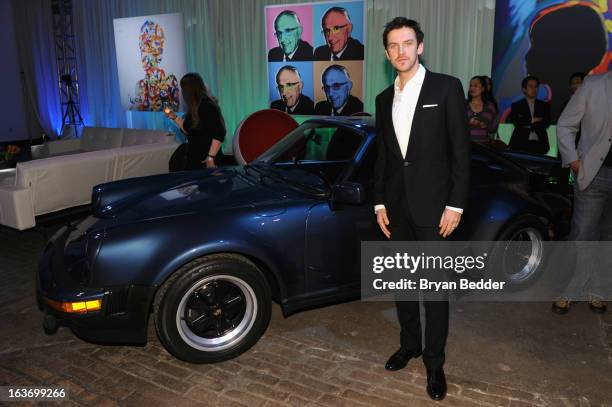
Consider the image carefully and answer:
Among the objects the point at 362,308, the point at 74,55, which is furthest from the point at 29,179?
the point at 74,55

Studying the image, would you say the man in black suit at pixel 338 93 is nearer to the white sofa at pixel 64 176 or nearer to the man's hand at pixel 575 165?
the white sofa at pixel 64 176

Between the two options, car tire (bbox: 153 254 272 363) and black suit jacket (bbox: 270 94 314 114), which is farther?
black suit jacket (bbox: 270 94 314 114)

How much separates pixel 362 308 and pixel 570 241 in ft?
5.37

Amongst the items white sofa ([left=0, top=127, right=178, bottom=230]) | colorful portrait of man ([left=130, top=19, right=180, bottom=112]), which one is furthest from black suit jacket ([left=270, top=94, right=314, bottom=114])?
white sofa ([left=0, top=127, right=178, bottom=230])

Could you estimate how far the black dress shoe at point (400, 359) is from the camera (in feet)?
10.8

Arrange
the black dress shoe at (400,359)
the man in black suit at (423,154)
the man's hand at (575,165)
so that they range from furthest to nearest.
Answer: the man's hand at (575,165) < the black dress shoe at (400,359) < the man in black suit at (423,154)

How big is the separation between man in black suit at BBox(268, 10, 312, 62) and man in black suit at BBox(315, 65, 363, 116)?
57 cm

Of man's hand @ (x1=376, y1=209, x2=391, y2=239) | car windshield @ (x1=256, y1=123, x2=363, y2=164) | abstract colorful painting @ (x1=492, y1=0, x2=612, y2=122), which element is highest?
abstract colorful painting @ (x1=492, y1=0, x2=612, y2=122)

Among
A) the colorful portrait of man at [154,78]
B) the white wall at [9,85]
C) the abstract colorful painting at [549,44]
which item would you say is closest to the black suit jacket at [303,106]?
the colorful portrait of man at [154,78]

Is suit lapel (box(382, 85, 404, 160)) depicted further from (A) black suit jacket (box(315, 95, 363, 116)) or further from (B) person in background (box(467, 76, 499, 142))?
(A) black suit jacket (box(315, 95, 363, 116))

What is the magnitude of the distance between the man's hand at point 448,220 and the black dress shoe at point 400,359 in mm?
914

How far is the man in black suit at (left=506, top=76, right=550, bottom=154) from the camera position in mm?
6883

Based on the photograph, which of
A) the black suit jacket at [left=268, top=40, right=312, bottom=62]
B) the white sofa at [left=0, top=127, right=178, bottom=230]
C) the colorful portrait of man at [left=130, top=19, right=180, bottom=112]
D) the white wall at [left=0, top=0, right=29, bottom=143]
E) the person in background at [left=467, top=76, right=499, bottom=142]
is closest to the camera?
the white sofa at [left=0, top=127, right=178, bottom=230]

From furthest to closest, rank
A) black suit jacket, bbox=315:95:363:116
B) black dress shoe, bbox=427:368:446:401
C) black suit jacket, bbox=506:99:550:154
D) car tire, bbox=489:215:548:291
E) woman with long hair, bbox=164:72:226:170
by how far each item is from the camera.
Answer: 1. black suit jacket, bbox=315:95:363:116
2. black suit jacket, bbox=506:99:550:154
3. woman with long hair, bbox=164:72:226:170
4. car tire, bbox=489:215:548:291
5. black dress shoe, bbox=427:368:446:401
